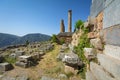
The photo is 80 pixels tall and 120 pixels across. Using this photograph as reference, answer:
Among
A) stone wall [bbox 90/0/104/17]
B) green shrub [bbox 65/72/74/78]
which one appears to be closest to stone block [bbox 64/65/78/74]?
green shrub [bbox 65/72/74/78]

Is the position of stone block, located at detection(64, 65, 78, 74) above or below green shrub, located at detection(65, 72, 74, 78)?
above

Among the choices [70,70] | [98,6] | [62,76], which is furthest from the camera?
[70,70]

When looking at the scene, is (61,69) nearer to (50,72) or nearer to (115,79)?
(50,72)

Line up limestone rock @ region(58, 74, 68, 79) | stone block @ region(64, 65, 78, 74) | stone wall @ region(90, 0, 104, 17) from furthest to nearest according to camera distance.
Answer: stone block @ region(64, 65, 78, 74)
limestone rock @ region(58, 74, 68, 79)
stone wall @ region(90, 0, 104, 17)

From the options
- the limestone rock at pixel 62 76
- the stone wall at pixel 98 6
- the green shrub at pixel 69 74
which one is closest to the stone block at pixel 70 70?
the green shrub at pixel 69 74

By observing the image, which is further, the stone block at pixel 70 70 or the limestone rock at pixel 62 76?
the stone block at pixel 70 70

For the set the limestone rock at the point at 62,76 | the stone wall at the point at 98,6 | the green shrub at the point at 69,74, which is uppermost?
the stone wall at the point at 98,6

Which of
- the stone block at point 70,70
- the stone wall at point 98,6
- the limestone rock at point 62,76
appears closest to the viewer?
the stone wall at point 98,6

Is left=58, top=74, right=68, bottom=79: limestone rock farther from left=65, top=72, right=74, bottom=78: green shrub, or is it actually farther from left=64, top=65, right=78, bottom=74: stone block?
left=64, top=65, right=78, bottom=74: stone block

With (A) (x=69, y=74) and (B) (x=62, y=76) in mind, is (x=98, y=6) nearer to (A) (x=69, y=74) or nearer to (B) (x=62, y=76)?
(A) (x=69, y=74)

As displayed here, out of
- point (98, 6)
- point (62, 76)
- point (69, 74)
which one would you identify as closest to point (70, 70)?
point (69, 74)

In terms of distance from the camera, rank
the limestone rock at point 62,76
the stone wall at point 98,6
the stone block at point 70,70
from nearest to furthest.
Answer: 1. the stone wall at point 98,6
2. the limestone rock at point 62,76
3. the stone block at point 70,70

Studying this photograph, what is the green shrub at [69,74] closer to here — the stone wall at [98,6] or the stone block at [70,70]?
the stone block at [70,70]

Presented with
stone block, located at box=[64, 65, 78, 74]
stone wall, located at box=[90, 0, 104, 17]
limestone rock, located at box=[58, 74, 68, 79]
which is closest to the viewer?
stone wall, located at box=[90, 0, 104, 17]
